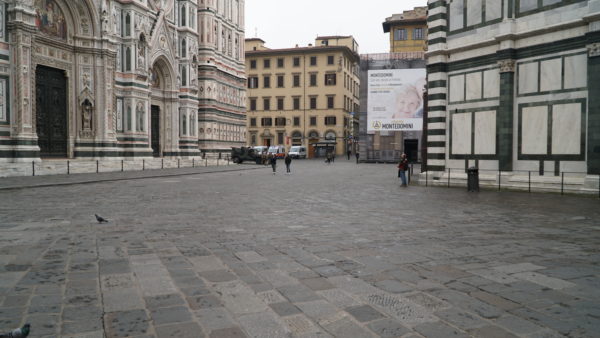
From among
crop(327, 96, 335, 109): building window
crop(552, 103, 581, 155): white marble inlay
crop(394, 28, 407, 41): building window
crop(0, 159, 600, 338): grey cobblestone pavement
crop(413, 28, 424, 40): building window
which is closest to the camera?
crop(0, 159, 600, 338): grey cobblestone pavement

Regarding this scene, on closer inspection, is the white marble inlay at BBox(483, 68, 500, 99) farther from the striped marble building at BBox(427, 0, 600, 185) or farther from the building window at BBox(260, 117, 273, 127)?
the building window at BBox(260, 117, 273, 127)

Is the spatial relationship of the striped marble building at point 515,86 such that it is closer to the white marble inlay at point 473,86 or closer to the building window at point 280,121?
the white marble inlay at point 473,86

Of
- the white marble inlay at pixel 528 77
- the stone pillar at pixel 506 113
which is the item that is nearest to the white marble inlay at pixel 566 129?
the white marble inlay at pixel 528 77

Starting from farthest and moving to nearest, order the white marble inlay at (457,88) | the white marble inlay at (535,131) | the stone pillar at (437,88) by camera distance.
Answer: the stone pillar at (437,88) → the white marble inlay at (457,88) → the white marble inlay at (535,131)

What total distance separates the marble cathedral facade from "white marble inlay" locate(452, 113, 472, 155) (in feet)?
67.0

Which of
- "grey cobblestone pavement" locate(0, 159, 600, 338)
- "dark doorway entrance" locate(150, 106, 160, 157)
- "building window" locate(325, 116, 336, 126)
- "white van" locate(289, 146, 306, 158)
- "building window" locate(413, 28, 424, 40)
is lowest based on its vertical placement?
"grey cobblestone pavement" locate(0, 159, 600, 338)

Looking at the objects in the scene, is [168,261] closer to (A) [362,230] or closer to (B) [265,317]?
(B) [265,317]

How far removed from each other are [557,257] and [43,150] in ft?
88.5

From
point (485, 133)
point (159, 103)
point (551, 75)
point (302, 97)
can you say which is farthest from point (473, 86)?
point (302, 97)

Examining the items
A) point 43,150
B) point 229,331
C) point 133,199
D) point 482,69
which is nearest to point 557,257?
point 229,331

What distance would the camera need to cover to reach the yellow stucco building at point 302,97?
2721 inches

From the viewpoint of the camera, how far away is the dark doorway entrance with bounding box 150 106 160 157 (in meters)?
38.1

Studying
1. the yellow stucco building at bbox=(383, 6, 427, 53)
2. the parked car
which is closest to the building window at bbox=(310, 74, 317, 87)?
the parked car

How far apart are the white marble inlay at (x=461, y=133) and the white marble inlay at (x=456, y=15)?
3.48 metres
